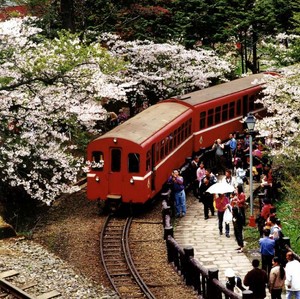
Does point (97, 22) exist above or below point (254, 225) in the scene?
above

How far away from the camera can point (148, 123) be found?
24.1 metres

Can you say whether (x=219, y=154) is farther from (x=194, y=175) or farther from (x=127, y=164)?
(x=127, y=164)

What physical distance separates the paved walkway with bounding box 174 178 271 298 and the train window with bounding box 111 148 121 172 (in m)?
2.67

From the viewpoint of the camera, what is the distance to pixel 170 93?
119 feet

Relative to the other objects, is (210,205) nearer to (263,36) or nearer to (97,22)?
(97,22)

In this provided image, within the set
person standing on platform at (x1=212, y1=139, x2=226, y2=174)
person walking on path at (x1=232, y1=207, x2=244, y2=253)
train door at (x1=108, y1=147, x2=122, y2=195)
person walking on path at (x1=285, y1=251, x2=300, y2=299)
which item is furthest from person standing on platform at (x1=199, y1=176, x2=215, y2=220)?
person walking on path at (x1=285, y1=251, x2=300, y2=299)

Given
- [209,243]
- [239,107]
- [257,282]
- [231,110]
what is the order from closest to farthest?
[257,282] → [209,243] → [231,110] → [239,107]

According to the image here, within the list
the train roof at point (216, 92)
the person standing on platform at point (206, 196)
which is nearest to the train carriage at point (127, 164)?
the person standing on platform at point (206, 196)

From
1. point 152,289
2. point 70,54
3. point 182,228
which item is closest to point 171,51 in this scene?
point 70,54

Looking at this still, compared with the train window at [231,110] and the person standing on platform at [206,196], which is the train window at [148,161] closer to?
the person standing on platform at [206,196]

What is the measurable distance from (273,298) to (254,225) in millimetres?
7088

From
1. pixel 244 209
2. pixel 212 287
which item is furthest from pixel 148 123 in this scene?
pixel 212 287

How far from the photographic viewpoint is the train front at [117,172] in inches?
864

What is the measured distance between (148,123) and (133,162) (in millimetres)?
2535
